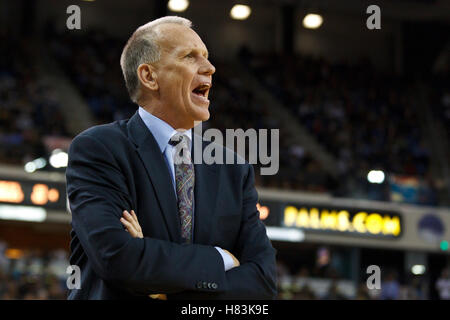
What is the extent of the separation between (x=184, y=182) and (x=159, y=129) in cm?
22

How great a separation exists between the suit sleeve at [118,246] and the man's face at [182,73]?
0.29m

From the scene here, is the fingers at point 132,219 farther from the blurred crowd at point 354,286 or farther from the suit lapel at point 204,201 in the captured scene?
the blurred crowd at point 354,286

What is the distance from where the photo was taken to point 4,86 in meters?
16.7

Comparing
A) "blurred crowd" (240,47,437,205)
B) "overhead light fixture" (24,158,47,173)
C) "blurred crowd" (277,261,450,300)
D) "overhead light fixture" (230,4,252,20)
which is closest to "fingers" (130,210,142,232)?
"blurred crowd" (277,261,450,300)

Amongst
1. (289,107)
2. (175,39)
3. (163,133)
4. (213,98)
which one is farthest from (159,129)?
(289,107)

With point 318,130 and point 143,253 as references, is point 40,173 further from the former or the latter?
point 143,253

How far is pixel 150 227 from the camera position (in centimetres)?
228

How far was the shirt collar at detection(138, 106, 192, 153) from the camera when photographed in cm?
243

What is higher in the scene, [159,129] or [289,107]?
[289,107]

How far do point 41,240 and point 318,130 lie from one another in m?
7.42

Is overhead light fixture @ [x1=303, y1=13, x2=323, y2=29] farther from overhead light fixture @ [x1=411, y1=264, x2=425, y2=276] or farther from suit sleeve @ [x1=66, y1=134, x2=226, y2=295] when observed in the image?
suit sleeve @ [x1=66, y1=134, x2=226, y2=295]

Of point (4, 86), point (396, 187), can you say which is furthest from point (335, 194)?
point (4, 86)

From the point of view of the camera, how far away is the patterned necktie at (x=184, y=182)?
7.53 feet

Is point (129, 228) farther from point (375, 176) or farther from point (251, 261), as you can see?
point (375, 176)
